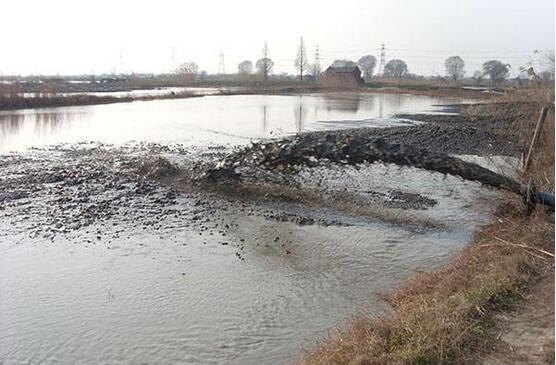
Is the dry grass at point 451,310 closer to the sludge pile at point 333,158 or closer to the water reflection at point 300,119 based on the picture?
the sludge pile at point 333,158

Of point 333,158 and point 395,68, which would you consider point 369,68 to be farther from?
point 333,158

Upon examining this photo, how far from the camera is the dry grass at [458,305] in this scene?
4836 millimetres

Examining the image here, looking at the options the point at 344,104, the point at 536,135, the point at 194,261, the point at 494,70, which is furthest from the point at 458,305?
the point at 494,70

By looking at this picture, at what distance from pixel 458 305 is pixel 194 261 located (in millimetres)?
4865

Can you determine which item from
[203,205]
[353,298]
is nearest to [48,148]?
[203,205]

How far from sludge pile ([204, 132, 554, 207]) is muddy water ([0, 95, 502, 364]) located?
0.90 m

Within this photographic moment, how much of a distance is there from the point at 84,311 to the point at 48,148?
16059mm

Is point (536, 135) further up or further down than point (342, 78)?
further down

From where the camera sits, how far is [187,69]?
112 meters

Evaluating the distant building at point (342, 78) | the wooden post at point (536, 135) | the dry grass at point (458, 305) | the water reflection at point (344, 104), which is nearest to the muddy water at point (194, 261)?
the dry grass at point (458, 305)

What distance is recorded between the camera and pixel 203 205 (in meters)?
12.6

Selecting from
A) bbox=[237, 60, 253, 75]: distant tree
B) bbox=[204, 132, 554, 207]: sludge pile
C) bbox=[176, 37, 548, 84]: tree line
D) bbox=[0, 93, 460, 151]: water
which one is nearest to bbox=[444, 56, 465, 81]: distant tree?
bbox=[176, 37, 548, 84]: tree line

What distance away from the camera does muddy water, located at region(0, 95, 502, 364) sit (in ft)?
21.6

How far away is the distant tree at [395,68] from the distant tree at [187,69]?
164ft
